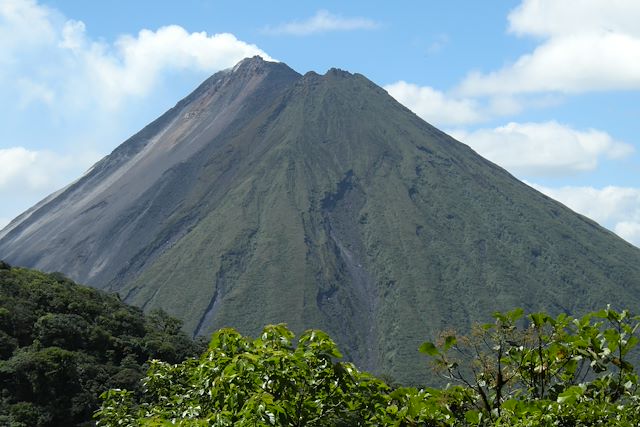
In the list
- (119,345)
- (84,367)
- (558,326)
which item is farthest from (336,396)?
(119,345)

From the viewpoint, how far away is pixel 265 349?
374 inches

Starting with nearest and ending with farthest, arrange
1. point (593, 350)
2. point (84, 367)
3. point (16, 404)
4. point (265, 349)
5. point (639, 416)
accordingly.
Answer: point (639, 416) < point (593, 350) < point (265, 349) < point (16, 404) < point (84, 367)

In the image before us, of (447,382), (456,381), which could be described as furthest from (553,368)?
(447,382)

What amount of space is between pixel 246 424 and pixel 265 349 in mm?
1350

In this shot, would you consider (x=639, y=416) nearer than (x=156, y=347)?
Yes

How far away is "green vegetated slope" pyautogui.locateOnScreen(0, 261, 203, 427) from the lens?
56.0 meters

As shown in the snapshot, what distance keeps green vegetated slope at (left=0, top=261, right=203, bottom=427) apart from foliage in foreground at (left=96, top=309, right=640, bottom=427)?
45.7m

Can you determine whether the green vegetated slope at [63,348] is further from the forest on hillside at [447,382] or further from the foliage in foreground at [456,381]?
the foliage in foreground at [456,381]

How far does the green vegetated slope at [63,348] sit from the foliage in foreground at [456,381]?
45.7 metres

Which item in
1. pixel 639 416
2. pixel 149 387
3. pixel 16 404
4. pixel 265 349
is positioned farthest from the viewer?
pixel 16 404

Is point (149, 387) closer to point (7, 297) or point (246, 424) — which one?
point (246, 424)

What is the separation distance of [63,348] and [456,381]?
Answer: 6164 cm

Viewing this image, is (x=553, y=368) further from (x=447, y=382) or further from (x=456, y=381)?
(x=447, y=382)

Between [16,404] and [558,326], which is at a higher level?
[558,326]
